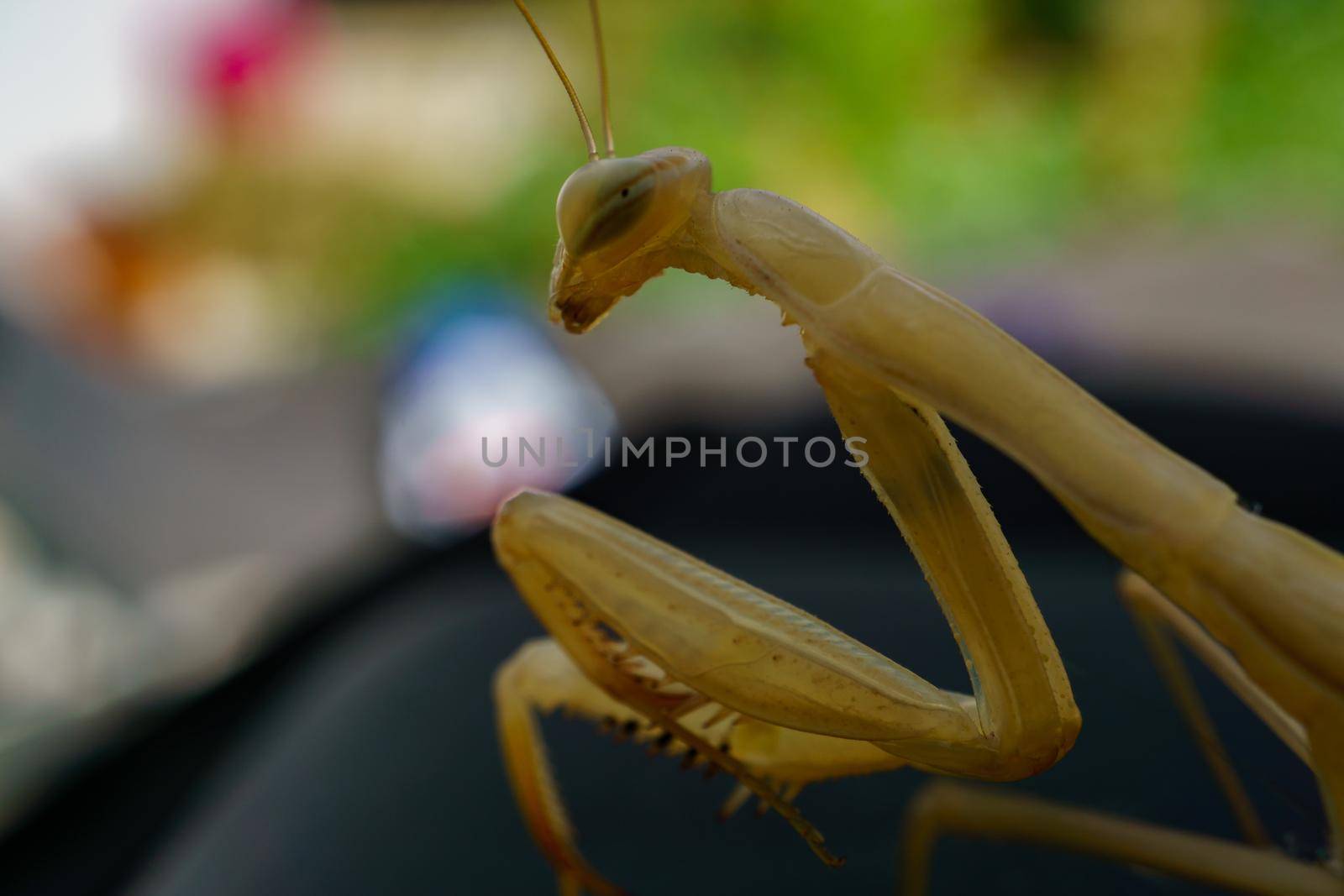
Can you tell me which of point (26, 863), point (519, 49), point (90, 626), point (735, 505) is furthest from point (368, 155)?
point (26, 863)

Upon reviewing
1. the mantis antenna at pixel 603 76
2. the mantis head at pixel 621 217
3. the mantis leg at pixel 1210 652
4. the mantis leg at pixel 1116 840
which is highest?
the mantis antenna at pixel 603 76

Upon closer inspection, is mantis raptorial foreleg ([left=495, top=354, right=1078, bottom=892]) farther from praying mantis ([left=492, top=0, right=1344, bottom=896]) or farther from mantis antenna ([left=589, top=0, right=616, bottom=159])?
mantis antenna ([left=589, top=0, right=616, bottom=159])

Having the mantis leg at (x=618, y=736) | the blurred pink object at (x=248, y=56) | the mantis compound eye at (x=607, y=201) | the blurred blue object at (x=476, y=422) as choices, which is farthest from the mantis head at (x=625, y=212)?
the blurred pink object at (x=248, y=56)

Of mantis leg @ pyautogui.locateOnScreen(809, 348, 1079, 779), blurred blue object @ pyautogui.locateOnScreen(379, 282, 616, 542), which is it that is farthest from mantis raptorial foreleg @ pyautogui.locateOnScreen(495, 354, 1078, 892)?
blurred blue object @ pyautogui.locateOnScreen(379, 282, 616, 542)

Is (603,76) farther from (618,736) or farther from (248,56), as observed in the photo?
(248,56)
